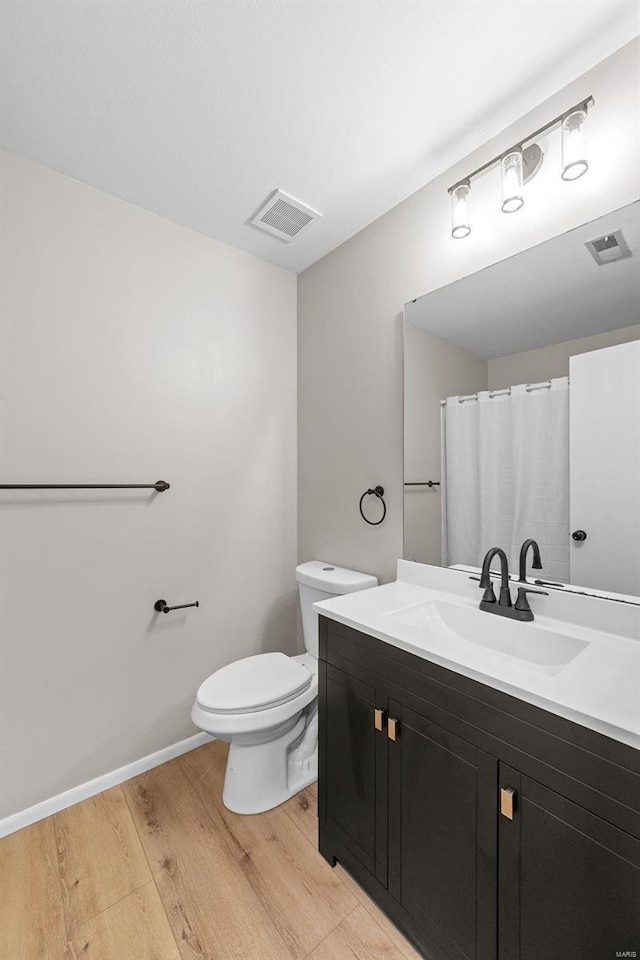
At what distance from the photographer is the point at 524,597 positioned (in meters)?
1.31

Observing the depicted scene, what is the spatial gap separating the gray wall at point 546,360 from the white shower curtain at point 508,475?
3 centimetres

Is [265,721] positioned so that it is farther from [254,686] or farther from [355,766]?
[355,766]

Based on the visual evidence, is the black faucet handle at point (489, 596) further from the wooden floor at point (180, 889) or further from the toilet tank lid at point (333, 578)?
the wooden floor at point (180, 889)

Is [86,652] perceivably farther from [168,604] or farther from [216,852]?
[216,852]

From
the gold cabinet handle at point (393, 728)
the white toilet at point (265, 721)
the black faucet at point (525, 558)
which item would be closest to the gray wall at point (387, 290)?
the white toilet at point (265, 721)

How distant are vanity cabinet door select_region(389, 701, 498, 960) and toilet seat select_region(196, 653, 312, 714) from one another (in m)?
0.57

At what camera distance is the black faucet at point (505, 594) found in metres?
1.30

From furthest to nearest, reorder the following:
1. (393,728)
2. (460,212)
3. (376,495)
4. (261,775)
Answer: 1. (376,495)
2. (261,775)
3. (460,212)
4. (393,728)

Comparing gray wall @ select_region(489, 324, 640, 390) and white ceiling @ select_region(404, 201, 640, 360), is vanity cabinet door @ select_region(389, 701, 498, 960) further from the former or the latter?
white ceiling @ select_region(404, 201, 640, 360)

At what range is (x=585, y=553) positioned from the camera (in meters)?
1.27

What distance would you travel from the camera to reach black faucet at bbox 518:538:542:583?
4.49 ft

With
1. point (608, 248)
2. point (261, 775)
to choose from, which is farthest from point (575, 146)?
point (261, 775)

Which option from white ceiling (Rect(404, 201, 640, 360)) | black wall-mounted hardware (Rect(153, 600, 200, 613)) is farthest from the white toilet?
white ceiling (Rect(404, 201, 640, 360))

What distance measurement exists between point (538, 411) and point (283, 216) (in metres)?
1.40
